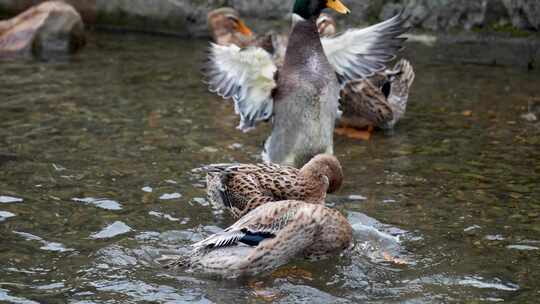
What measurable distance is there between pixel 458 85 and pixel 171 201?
4657 mm

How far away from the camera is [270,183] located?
6027mm

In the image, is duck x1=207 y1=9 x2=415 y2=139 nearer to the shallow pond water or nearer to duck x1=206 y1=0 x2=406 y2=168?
the shallow pond water

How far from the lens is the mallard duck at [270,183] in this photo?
6000 millimetres

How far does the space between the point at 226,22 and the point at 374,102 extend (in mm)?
3247

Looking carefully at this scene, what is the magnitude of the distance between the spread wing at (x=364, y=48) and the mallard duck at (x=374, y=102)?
116cm

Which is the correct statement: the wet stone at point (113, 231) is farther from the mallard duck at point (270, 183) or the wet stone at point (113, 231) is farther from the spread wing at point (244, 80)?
the spread wing at point (244, 80)

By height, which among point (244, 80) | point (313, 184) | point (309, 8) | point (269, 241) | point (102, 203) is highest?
point (309, 8)

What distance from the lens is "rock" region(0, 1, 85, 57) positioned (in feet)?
37.1

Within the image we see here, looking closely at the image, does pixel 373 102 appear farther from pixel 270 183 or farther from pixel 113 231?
pixel 113 231

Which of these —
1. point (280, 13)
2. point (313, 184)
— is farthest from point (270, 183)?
point (280, 13)

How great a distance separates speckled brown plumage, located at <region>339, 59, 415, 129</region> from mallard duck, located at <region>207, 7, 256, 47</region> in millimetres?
2361

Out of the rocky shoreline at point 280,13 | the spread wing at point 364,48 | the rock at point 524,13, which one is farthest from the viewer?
the rocky shoreline at point 280,13

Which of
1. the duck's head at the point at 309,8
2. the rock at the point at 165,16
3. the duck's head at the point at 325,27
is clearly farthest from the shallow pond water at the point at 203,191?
the rock at the point at 165,16

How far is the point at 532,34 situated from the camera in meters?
11.0
